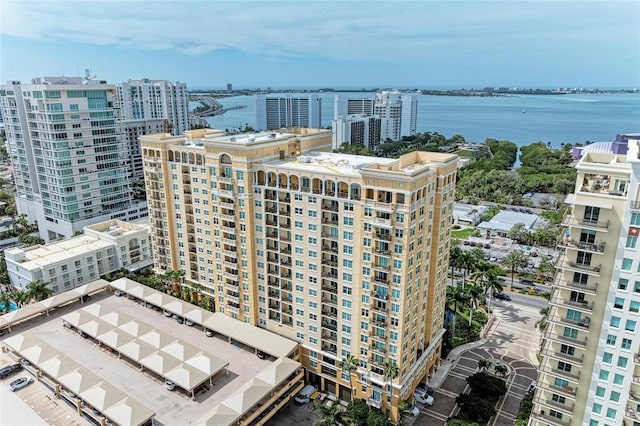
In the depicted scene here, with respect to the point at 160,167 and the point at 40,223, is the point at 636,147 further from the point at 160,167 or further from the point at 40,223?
the point at 40,223

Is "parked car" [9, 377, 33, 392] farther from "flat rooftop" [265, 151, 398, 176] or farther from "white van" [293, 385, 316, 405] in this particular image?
"flat rooftop" [265, 151, 398, 176]

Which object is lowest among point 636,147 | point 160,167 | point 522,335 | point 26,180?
point 522,335

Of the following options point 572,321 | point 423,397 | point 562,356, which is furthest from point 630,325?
point 423,397

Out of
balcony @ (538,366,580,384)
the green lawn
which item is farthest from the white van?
the green lawn

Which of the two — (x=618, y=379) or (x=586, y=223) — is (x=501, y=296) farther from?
(x=586, y=223)

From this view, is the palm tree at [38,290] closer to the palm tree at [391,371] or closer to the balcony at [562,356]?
the palm tree at [391,371]

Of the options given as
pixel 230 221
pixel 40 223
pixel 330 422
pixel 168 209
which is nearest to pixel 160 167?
pixel 168 209

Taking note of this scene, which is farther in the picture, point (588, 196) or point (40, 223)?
point (40, 223)
